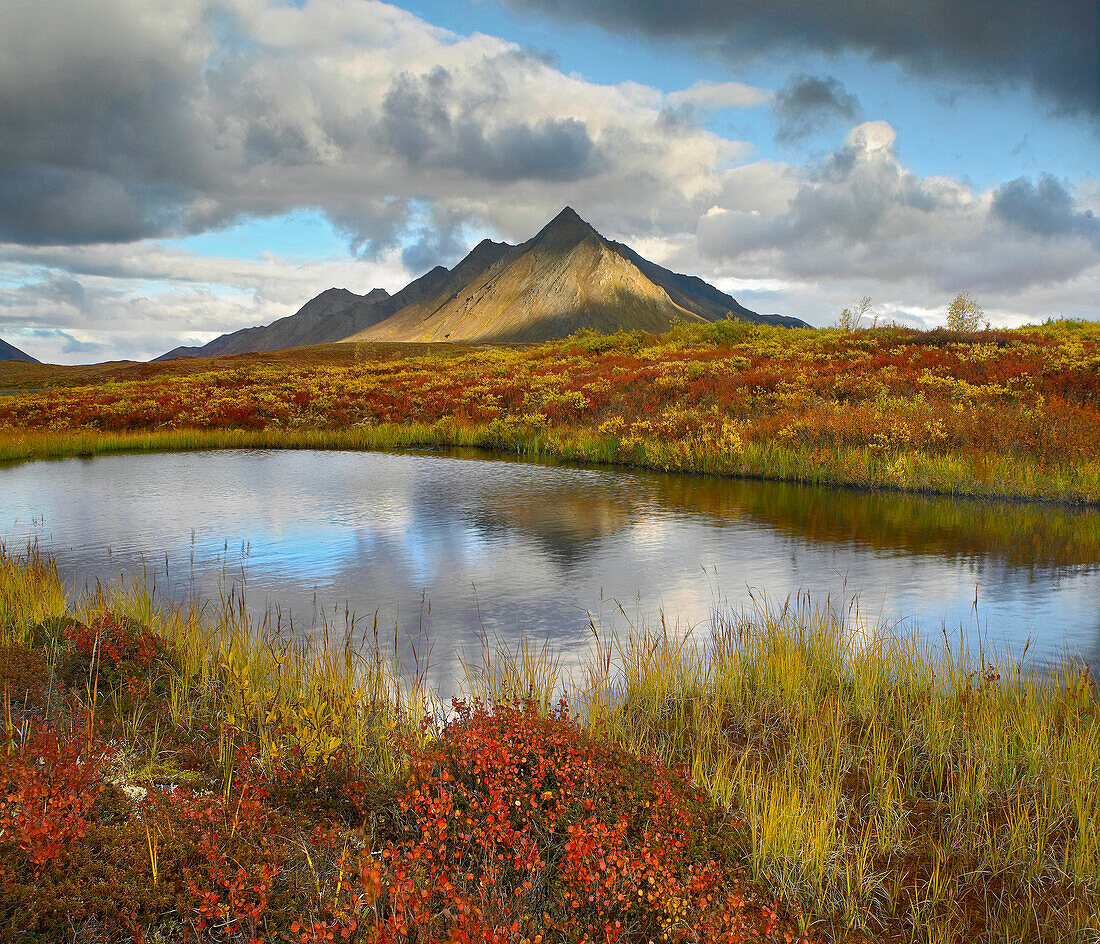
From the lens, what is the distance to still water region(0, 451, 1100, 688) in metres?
9.62

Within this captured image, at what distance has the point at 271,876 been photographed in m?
3.07

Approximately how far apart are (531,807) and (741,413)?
22.6 m

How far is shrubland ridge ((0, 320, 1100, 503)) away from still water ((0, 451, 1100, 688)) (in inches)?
54.4

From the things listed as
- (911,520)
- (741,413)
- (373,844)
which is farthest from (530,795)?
(741,413)

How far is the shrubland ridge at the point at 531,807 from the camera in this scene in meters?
3.07

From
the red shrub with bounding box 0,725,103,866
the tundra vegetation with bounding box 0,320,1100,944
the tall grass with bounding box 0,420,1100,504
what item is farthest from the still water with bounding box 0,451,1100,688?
the red shrub with bounding box 0,725,103,866

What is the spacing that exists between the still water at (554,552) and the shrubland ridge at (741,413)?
1383mm

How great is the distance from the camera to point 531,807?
3.99 meters

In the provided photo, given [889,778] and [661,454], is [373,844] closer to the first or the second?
[889,778]

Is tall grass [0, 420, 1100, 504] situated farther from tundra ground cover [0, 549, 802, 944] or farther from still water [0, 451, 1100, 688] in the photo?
tundra ground cover [0, 549, 802, 944]

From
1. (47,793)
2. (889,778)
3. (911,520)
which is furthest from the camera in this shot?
(911,520)

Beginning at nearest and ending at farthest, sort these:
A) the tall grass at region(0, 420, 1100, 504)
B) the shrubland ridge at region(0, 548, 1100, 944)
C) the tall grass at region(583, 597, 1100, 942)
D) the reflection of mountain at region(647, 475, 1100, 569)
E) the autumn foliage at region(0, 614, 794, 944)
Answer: the autumn foliage at region(0, 614, 794, 944) < the shrubland ridge at region(0, 548, 1100, 944) < the tall grass at region(583, 597, 1100, 942) < the reflection of mountain at region(647, 475, 1100, 569) < the tall grass at region(0, 420, 1100, 504)

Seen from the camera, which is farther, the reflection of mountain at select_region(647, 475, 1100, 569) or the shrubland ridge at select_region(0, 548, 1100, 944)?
the reflection of mountain at select_region(647, 475, 1100, 569)

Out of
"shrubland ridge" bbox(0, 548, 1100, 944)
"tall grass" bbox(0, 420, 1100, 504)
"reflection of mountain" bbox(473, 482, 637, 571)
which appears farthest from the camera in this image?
"tall grass" bbox(0, 420, 1100, 504)
